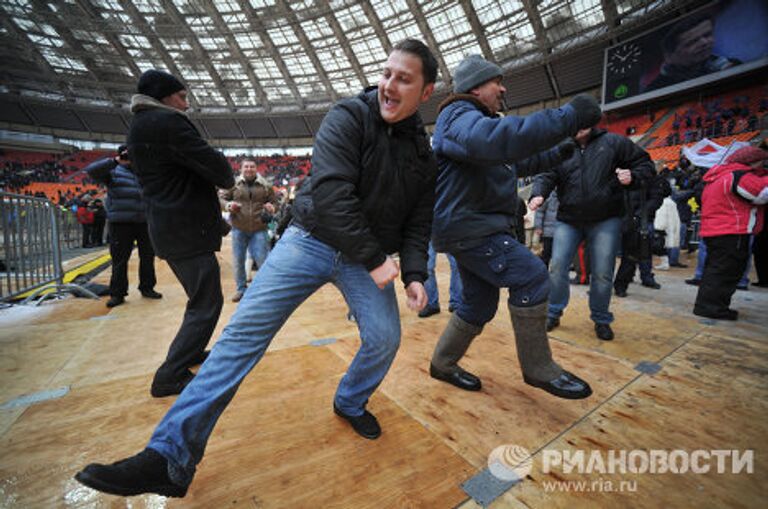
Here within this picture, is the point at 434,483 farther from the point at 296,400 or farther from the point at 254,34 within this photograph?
the point at 254,34

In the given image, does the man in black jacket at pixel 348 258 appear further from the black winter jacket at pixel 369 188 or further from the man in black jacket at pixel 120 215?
the man in black jacket at pixel 120 215

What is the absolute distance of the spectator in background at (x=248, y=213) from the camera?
13.0 ft

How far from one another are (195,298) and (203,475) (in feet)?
3.52

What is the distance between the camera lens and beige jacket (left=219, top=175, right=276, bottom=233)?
3969 mm

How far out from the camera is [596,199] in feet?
8.71

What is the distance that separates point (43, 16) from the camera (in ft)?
82.7

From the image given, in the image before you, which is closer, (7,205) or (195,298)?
(195,298)

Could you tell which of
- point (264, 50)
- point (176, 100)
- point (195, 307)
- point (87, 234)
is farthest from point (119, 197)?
point (264, 50)

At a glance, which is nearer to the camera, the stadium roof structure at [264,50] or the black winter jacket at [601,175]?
the black winter jacket at [601,175]

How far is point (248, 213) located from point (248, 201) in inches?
5.6

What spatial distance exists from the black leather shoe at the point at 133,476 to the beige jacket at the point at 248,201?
321 cm

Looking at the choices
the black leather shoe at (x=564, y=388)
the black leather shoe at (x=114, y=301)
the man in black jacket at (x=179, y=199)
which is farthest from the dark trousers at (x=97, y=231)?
the black leather shoe at (x=564, y=388)

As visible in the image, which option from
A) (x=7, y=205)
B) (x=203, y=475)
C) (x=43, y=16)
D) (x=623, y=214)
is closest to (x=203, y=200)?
(x=203, y=475)

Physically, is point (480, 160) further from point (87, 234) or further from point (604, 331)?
point (87, 234)
